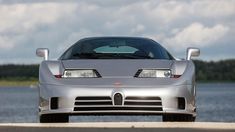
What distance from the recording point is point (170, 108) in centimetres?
1295

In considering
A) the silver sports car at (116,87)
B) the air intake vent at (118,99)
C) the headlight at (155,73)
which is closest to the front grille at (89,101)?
the silver sports car at (116,87)

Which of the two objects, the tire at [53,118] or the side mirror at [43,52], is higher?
the side mirror at [43,52]

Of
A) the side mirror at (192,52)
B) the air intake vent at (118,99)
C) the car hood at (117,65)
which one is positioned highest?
the side mirror at (192,52)

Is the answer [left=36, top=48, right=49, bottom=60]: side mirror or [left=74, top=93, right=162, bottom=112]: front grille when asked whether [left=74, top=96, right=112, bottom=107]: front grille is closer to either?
[left=74, top=93, right=162, bottom=112]: front grille

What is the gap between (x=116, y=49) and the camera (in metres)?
14.3

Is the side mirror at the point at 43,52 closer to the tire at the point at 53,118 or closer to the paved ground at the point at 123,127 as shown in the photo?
the tire at the point at 53,118

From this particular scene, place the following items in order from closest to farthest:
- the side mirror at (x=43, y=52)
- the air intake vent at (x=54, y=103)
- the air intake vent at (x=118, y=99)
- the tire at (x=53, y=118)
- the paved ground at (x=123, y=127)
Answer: the paved ground at (x=123, y=127)
the air intake vent at (x=118, y=99)
the air intake vent at (x=54, y=103)
the tire at (x=53, y=118)
the side mirror at (x=43, y=52)

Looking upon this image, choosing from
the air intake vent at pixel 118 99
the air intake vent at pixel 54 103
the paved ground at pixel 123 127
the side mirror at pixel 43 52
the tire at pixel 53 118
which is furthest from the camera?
the side mirror at pixel 43 52

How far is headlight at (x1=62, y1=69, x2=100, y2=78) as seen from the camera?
13133 mm

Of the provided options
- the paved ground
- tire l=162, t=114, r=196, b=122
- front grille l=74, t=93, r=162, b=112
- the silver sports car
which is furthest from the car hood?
the paved ground

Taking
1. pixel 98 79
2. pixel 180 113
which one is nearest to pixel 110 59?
pixel 98 79

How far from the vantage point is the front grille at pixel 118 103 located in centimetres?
1280

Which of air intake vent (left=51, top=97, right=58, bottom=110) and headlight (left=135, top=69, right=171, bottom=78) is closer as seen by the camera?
air intake vent (left=51, top=97, right=58, bottom=110)

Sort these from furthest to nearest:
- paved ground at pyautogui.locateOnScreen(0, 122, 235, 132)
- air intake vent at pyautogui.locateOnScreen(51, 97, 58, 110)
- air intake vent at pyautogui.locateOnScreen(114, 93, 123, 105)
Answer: air intake vent at pyautogui.locateOnScreen(51, 97, 58, 110), air intake vent at pyautogui.locateOnScreen(114, 93, 123, 105), paved ground at pyautogui.locateOnScreen(0, 122, 235, 132)
